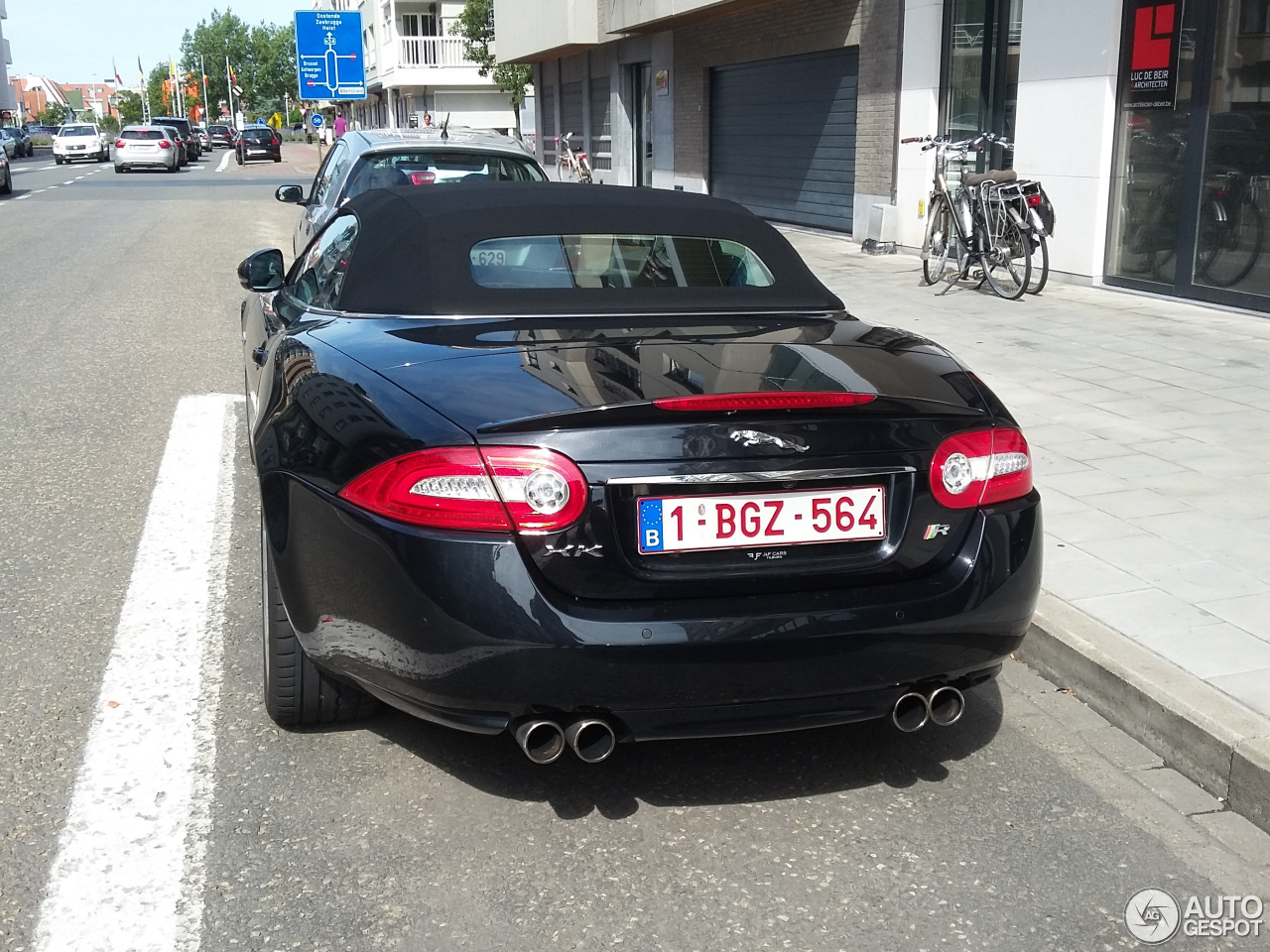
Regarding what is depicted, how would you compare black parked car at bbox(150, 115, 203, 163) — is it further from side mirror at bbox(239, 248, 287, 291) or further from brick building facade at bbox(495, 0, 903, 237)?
side mirror at bbox(239, 248, 287, 291)

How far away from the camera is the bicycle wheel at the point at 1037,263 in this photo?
1094 cm

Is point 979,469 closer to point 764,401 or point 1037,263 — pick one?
point 764,401

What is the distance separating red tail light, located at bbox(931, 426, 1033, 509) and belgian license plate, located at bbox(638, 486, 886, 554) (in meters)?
0.17

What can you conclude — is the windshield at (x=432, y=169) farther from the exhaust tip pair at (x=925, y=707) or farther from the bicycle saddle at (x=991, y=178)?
the exhaust tip pair at (x=925, y=707)

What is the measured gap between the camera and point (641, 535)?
2779 mm

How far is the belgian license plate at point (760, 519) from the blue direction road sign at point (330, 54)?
120 feet

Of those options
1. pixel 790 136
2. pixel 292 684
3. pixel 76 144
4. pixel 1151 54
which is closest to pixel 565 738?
pixel 292 684

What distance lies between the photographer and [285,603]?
318 cm

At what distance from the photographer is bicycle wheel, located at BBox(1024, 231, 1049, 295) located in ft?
35.9

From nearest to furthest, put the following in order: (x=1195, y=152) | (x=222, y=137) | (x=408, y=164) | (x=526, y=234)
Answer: (x=526, y=234) < (x=408, y=164) < (x=1195, y=152) < (x=222, y=137)

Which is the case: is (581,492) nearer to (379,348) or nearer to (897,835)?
(379,348)

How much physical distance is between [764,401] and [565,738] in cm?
84

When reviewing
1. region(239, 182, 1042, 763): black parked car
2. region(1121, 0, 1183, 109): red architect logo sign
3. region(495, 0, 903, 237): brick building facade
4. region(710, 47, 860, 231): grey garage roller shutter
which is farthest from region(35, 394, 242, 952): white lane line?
region(495, 0, 903, 237): brick building facade

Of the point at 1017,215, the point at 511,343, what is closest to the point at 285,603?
the point at 511,343
